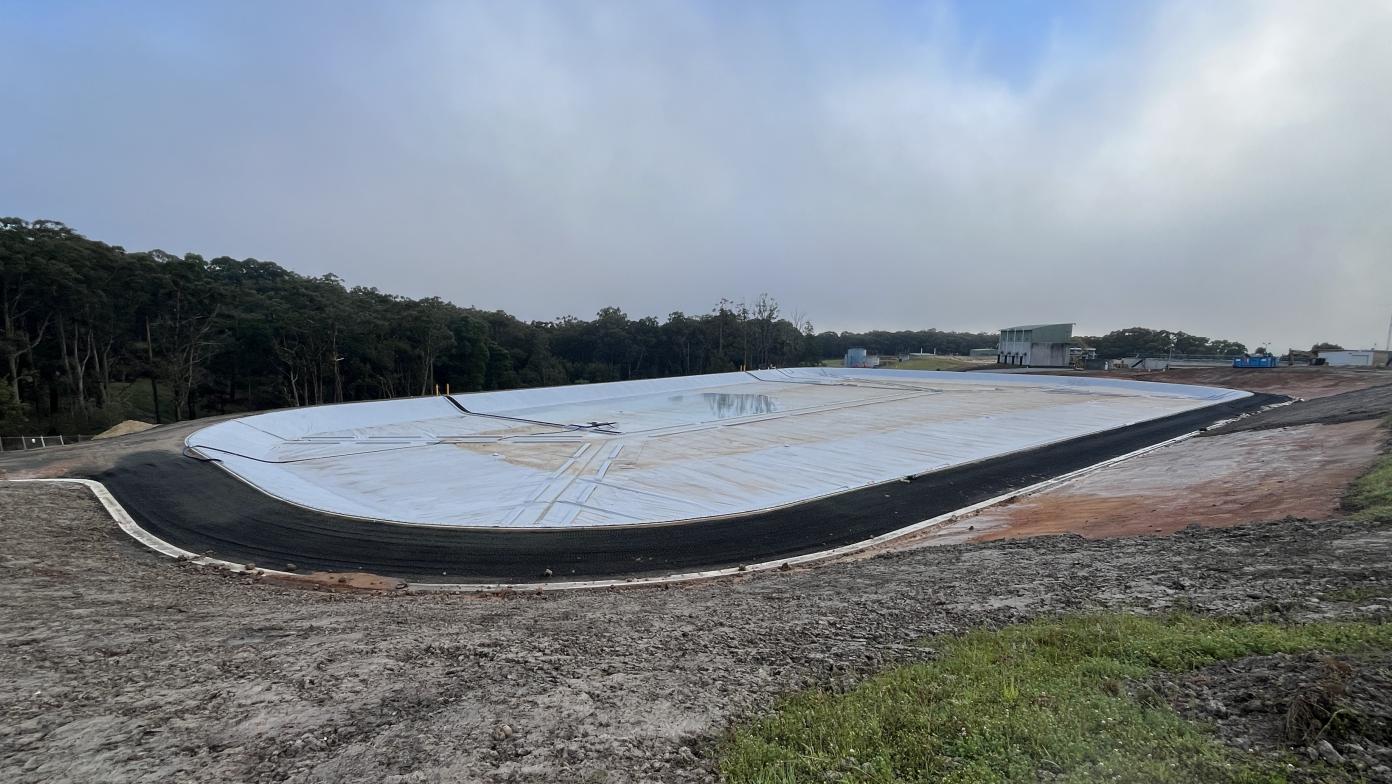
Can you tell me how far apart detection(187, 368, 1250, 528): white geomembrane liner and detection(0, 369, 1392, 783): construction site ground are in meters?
4.88

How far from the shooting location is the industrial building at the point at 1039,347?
65.4 metres

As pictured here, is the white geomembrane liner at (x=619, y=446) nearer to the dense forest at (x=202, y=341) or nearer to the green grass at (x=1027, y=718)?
the green grass at (x=1027, y=718)

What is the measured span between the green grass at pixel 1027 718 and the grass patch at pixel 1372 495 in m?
5.90

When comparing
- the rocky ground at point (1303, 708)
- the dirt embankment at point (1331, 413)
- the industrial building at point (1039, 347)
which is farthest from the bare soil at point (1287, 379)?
the rocky ground at point (1303, 708)

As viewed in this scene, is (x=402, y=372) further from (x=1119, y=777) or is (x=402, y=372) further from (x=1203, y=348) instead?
(x=1203, y=348)

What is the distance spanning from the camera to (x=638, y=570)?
10227 mm

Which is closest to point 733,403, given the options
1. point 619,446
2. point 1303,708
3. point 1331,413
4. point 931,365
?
point 619,446

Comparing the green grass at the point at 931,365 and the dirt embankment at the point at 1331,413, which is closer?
the dirt embankment at the point at 1331,413

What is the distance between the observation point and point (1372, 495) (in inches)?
357

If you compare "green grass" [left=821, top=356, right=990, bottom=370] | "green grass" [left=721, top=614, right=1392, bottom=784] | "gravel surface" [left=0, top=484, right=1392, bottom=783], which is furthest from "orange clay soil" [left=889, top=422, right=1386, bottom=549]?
"green grass" [left=821, top=356, right=990, bottom=370]

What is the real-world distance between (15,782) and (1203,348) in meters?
118

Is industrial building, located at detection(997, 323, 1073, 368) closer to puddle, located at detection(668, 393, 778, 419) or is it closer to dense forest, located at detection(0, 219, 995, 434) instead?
puddle, located at detection(668, 393, 778, 419)

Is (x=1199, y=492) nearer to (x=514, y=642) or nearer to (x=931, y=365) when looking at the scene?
(x=514, y=642)

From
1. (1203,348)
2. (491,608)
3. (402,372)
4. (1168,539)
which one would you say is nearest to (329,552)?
(491,608)
